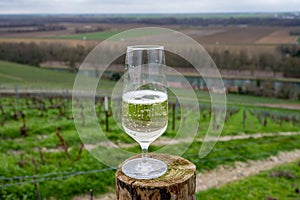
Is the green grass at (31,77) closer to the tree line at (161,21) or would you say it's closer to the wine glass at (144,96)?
the tree line at (161,21)

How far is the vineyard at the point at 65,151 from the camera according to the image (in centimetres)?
743

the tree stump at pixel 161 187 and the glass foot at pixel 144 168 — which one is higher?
the glass foot at pixel 144 168

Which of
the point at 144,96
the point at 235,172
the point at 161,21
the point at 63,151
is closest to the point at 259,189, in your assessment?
the point at 235,172

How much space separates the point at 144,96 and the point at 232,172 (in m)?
7.63

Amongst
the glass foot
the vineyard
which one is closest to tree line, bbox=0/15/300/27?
the vineyard

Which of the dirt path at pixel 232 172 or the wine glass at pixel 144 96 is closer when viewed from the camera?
the wine glass at pixel 144 96

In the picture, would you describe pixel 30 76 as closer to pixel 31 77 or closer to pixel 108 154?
pixel 31 77

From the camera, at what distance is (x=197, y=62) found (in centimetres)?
276

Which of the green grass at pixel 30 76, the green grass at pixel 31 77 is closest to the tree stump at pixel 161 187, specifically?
the green grass at pixel 31 77

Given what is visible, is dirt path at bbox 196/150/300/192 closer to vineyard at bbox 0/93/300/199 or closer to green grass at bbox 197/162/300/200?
vineyard at bbox 0/93/300/199

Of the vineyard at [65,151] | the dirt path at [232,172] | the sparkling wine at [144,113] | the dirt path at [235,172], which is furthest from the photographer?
the dirt path at [235,172]

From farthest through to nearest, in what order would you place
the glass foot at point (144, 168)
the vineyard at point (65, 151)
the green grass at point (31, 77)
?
1. the green grass at point (31, 77)
2. the vineyard at point (65, 151)
3. the glass foot at point (144, 168)

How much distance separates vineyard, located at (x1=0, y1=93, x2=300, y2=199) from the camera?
743 cm

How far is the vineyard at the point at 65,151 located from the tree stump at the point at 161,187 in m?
3.77
